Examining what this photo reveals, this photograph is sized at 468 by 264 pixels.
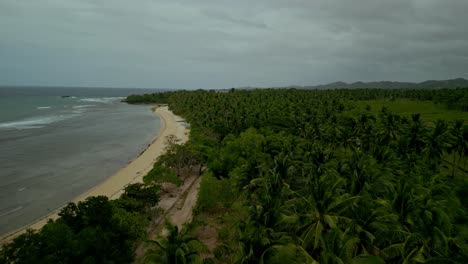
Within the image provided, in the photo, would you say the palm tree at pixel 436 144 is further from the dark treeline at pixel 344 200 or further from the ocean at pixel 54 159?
the ocean at pixel 54 159

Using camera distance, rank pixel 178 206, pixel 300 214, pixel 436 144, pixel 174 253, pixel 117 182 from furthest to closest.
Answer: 1. pixel 117 182
2. pixel 436 144
3. pixel 178 206
4. pixel 300 214
5. pixel 174 253

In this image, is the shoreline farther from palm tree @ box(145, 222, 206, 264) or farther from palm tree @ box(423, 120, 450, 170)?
palm tree @ box(423, 120, 450, 170)

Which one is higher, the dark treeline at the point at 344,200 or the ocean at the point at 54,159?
the dark treeline at the point at 344,200

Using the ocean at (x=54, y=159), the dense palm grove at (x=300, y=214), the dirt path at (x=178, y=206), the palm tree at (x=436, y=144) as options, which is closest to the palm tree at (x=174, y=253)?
the dense palm grove at (x=300, y=214)

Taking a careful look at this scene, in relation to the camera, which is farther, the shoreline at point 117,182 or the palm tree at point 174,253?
the shoreline at point 117,182

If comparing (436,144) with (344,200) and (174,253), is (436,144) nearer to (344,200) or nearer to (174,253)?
(344,200)

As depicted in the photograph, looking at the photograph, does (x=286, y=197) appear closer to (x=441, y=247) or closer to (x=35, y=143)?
(x=441, y=247)

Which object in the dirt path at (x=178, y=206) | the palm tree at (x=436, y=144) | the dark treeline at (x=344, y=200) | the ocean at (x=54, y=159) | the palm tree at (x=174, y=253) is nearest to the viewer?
the palm tree at (x=174, y=253)

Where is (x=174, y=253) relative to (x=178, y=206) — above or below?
above

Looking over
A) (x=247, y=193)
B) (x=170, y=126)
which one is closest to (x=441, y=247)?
(x=247, y=193)

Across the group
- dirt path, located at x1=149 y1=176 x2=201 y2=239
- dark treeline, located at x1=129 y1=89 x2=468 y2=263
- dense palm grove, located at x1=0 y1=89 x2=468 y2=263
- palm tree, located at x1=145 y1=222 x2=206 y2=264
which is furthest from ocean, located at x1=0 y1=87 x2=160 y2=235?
palm tree, located at x1=145 y1=222 x2=206 y2=264

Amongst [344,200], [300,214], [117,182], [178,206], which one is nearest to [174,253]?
[300,214]
